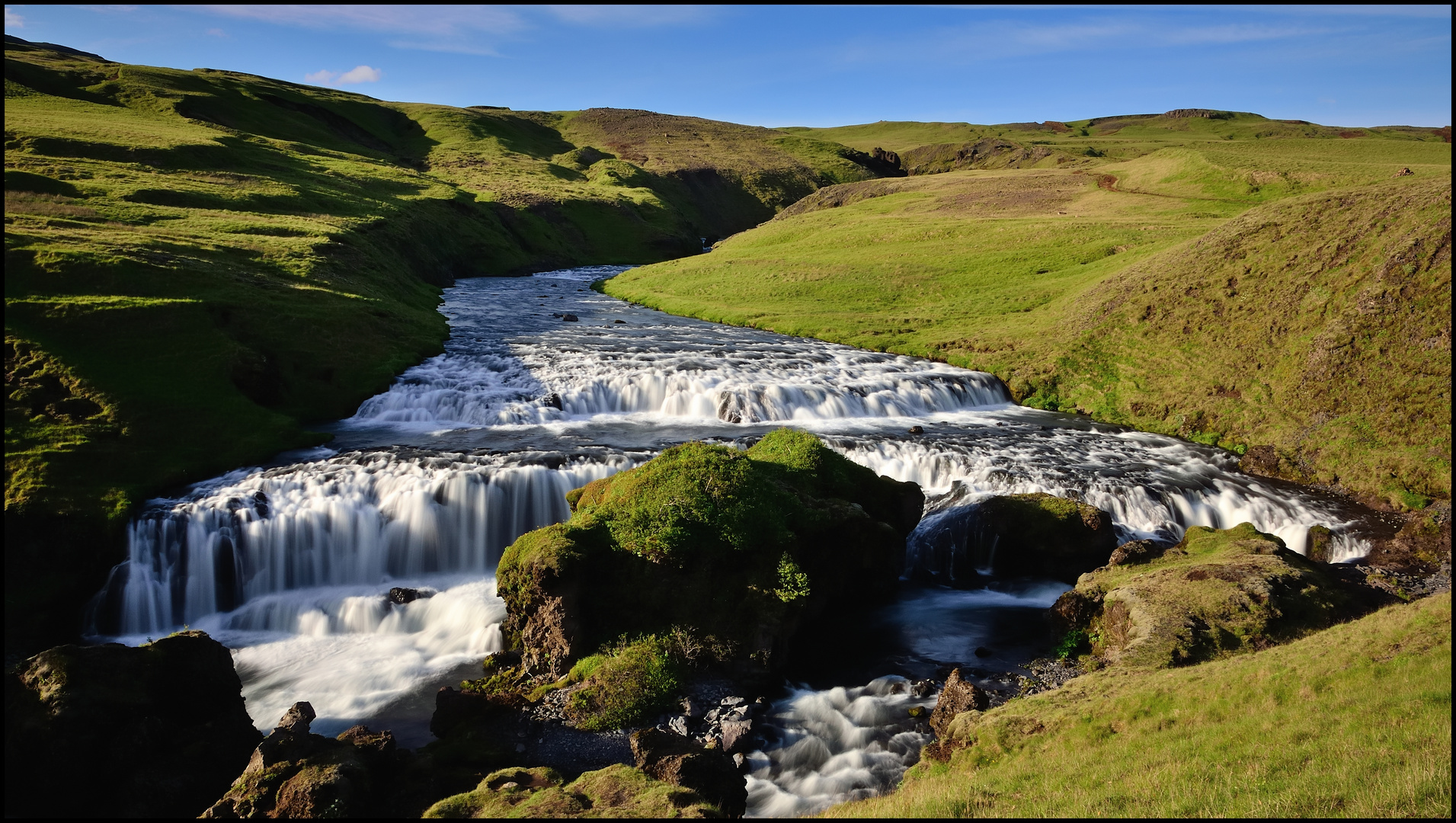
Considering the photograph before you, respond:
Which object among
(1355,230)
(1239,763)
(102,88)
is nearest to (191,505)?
(1239,763)

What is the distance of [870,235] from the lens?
8138 cm

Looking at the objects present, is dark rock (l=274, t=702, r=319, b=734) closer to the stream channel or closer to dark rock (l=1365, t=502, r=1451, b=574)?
the stream channel

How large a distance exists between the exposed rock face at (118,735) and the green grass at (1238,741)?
10432mm

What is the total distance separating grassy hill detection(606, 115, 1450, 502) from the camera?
28.1 meters

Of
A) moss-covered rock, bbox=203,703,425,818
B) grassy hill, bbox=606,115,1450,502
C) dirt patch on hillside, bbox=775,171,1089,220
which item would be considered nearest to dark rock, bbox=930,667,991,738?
moss-covered rock, bbox=203,703,425,818

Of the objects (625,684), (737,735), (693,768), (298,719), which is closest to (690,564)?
(625,684)

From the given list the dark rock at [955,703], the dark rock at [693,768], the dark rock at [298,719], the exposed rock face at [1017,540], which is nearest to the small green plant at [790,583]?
the dark rock at [955,703]

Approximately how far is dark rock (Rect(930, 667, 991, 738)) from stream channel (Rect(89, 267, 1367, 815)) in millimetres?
540

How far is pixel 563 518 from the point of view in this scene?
2456cm

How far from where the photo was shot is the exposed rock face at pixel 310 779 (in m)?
10.8

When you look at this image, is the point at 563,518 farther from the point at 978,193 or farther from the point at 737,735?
the point at 978,193

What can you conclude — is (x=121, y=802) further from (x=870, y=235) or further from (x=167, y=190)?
(x=870, y=235)

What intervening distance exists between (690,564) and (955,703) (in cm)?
600

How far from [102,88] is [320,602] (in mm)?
129484
